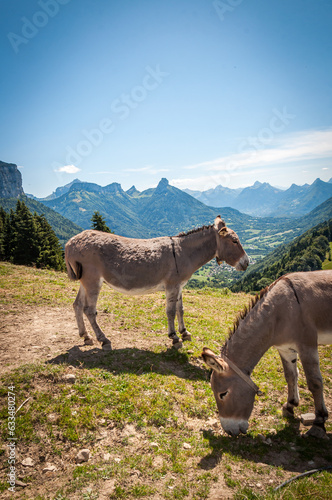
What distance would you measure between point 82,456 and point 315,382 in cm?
483

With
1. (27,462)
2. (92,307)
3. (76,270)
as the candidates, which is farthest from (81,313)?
(27,462)

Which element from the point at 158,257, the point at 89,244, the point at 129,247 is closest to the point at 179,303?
the point at 158,257

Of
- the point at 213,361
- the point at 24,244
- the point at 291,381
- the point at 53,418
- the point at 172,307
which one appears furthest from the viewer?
the point at 24,244

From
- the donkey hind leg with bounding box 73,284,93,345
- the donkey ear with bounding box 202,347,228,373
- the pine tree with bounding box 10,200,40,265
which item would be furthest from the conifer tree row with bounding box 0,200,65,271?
the donkey ear with bounding box 202,347,228,373

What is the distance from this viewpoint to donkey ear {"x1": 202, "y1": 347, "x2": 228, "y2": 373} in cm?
460

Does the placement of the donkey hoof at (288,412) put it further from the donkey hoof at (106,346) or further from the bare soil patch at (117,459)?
the donkey hoof at (106,346)

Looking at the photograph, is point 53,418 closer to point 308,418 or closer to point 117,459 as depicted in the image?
point 117,459

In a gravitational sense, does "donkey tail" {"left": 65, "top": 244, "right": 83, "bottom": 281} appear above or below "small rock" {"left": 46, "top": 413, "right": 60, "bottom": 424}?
above

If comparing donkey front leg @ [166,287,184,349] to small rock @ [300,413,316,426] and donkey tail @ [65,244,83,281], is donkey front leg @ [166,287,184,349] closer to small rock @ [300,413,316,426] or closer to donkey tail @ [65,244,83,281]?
donkey tail @ [65,244,83,281]

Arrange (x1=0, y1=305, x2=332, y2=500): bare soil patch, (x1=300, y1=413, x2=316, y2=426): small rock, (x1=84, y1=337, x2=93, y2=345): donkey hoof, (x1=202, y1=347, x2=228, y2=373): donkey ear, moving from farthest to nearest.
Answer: (x1=84, y1=337, x2=93, y2=345): donkey hoof → (x1=300, y1=413, x2=316, y2=426): small rock → (x1=202, y1=347, x2=228, y2=373): donkey ear → (x1=0, y1=305, x2=332, y2=500): bare soil patch

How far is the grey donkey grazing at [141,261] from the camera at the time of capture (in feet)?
26.3

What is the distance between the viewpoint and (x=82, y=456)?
436cm

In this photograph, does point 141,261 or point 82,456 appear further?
point 141,261

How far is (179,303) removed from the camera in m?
9.29
